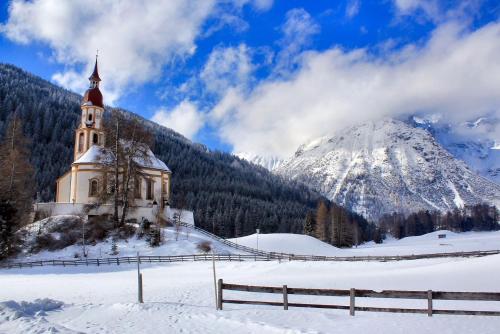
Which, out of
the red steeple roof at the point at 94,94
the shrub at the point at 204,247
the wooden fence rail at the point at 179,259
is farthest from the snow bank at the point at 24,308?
the red steeple roof at the point at 94,94

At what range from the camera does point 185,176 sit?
6732 inches

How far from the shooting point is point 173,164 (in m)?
175

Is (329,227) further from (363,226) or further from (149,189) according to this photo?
(363,226)

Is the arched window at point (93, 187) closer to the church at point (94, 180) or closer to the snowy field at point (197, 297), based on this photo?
the church at point (94, 180)

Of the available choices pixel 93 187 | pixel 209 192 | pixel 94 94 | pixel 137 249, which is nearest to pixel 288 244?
pixel 137 249

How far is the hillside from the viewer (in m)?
121

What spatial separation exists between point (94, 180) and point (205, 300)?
38.0 meters

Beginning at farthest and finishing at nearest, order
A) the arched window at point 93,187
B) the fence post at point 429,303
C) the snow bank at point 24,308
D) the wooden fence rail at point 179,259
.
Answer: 1. the arched window at point 93,187
2. the wooden fence rail at point 179,259
3. the snow bank at point 24,308
4. the fence post at point 429,303

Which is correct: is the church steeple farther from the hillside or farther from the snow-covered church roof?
the hillside

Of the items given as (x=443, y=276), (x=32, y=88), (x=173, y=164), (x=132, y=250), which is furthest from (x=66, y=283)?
(x=32, y=88)

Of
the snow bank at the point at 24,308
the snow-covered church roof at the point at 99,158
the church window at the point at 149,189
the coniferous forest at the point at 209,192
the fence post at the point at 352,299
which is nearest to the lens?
the fence post at the point at 352,299

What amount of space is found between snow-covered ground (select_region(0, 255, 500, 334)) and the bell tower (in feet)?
86.5

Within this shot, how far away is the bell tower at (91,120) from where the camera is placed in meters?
63.9

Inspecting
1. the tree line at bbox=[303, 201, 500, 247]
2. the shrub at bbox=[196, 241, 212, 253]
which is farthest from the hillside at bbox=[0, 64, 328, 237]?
the shrub at bbox=[196, 241, 212, 253]
